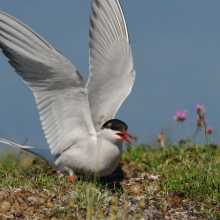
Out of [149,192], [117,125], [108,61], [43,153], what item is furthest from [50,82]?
[149,192]

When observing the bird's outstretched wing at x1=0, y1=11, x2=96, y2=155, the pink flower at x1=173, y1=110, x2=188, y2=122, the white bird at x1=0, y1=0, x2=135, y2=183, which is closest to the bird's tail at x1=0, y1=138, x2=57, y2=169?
the white bird at x1=0, y1=0, x2=135, y2=183

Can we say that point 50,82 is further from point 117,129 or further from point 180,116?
point 180,116

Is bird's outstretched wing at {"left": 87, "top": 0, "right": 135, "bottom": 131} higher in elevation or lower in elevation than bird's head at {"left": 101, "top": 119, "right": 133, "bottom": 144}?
higher

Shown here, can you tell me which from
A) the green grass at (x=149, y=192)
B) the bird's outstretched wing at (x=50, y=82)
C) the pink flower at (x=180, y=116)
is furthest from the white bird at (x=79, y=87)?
the pink flower at (x=180, y=116)

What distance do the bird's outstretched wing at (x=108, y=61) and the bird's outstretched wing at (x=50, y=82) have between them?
0.71 metres

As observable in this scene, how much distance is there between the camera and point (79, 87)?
14.4 feet

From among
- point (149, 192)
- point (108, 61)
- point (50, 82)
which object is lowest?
point (149, 192)

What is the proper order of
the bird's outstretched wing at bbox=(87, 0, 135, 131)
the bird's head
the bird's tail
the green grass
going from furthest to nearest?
1. the bird's outstretched wing at bbox=(87, 0, 135, 131)
2. the bird's tail
3. the bird's head
4. the green grass

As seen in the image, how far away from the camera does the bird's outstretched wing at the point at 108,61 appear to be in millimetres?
5445

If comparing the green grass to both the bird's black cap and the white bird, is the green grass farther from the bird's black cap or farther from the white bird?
the bird's black cap

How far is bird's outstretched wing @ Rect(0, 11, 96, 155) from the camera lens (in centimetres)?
431

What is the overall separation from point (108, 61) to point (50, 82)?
5.08 feet

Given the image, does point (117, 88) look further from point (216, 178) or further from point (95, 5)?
point (216, 178)

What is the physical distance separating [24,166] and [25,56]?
2486 mm
